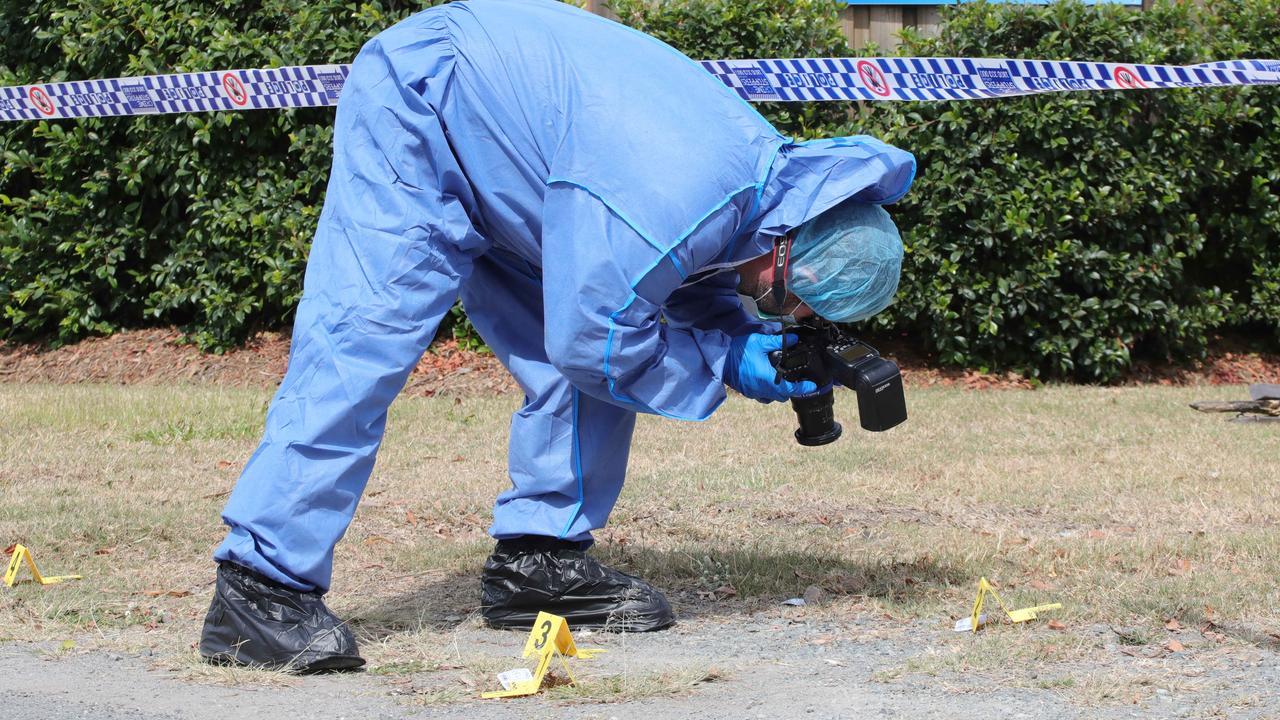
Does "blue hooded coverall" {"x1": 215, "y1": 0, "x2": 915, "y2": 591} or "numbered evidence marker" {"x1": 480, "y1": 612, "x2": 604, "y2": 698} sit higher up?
"blue hooded coverall" {"x1": 215, "y1": 0, "x2": 915, "y2": 591}

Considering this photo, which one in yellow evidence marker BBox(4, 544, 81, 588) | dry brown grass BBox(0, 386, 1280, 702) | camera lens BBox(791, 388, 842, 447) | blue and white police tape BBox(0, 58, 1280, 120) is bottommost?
Answer: dry brown grass BBox(0, 386, 1280, 702)

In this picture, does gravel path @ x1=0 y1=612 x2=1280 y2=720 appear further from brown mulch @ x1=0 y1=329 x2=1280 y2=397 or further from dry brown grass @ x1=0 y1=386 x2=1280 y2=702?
brown mulch @ x1=0 y1=329 x2=1280 y2=397

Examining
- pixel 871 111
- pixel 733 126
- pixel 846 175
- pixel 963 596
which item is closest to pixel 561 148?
pixel 733 126

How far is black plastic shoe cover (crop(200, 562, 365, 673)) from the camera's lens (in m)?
3.14

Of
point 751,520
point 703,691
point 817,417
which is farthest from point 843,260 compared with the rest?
point 751,520

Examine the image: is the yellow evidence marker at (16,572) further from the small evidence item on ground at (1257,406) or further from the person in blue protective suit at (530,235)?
the small evidence item on ground at (1257,406)

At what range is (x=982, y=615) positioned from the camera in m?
3.64

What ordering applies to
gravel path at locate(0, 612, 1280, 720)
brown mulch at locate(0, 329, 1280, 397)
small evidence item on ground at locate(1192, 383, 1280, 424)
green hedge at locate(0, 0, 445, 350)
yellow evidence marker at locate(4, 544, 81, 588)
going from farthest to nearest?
1. brown mulch at locate(0, 329, 1280, 397)
2. green hedge at locate(0, 0, 445, 350)
3. small evidence item on ground at locate(1192, 383, 1280, 424)
4. yellow evidence marker at locate(4, 544, 81, 588)
5. gravel path at locate(0, 612, 1280, 720)

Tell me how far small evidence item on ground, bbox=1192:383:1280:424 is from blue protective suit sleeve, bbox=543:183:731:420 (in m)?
4.84

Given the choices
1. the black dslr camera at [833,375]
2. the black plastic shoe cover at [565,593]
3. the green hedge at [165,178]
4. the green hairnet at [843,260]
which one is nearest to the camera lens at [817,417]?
the black dslr camera at [833,375]

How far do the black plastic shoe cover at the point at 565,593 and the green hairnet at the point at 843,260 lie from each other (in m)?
1.00

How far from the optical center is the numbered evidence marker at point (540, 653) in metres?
3.04

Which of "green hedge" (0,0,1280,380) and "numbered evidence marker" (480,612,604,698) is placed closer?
"numbered evidence marker" (480,612,604,698)

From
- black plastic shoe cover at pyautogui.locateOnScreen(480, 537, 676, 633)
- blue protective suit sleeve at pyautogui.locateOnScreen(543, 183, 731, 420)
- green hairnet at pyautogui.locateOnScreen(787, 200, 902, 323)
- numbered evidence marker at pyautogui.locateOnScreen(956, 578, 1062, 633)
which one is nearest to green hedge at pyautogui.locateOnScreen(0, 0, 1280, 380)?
numbered evidence marker at pyautogui.locateOnScreen(956, 578, 1062, 633)
